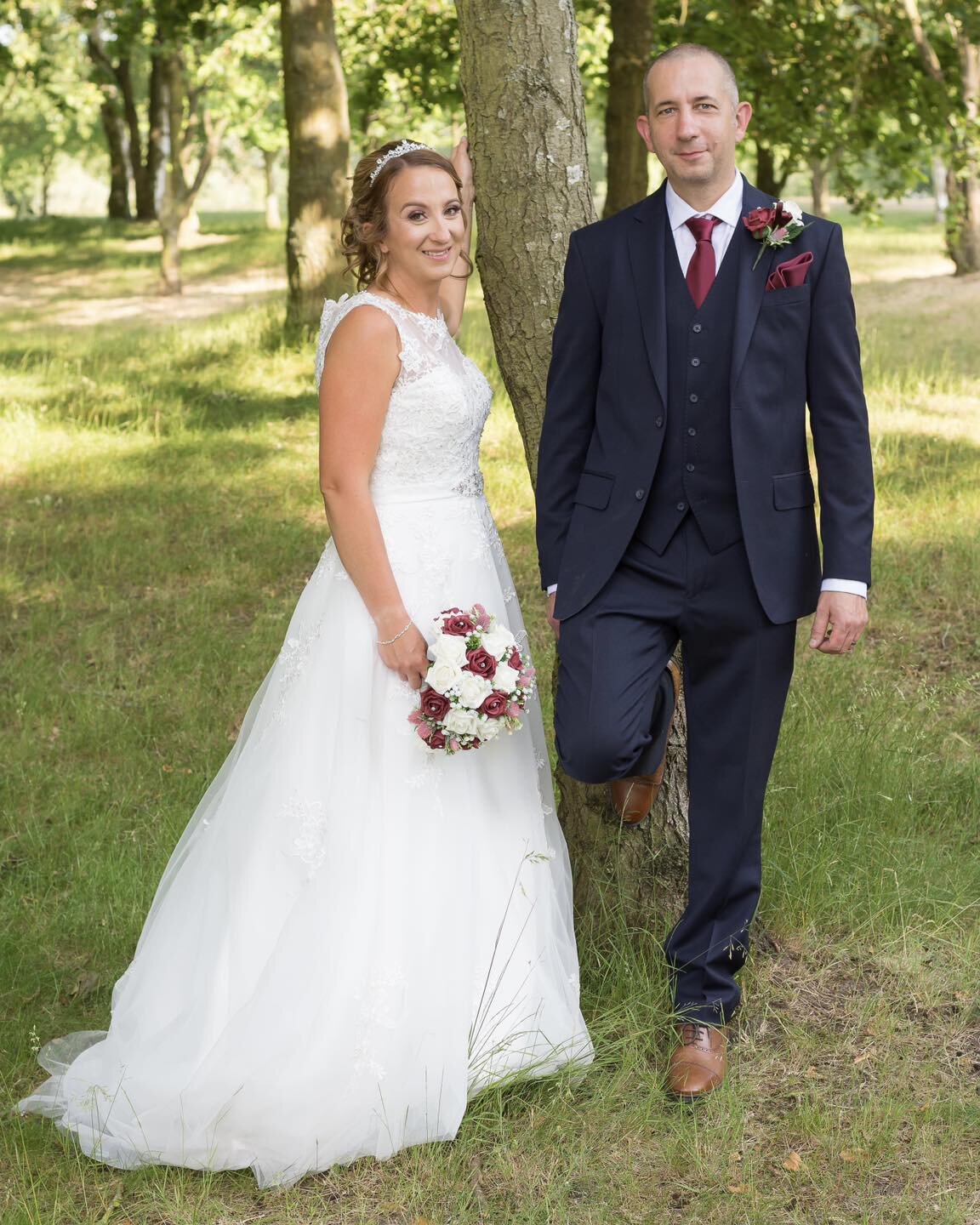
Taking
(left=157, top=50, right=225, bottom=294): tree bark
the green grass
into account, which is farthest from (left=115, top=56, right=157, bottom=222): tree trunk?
the green grass

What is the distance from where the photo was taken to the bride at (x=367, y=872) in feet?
11.5

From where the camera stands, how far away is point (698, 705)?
3723 millimetres

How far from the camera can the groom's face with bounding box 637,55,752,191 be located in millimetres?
3373

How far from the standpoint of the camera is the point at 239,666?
274 inches

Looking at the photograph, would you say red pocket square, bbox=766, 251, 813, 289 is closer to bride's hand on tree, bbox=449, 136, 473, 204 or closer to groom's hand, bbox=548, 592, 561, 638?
groom's hand, bbox=548, 592, 561, 638

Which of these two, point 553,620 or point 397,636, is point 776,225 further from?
point 397,636

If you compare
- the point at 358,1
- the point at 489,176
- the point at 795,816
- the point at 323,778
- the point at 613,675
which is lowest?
the point at 795,816

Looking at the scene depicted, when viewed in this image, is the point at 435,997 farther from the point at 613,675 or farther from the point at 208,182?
the point at 208,182

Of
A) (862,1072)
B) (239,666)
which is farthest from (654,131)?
(239,666)

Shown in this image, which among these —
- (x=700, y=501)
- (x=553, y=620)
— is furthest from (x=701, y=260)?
(x=553, y=620)

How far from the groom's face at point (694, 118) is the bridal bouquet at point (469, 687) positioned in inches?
49.8

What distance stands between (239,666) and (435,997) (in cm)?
362

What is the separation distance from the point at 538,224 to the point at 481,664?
141 cm

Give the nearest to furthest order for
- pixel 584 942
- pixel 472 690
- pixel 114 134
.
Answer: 1. pixel 472 690
2. pixel 584 942
3. pixel 114 134
